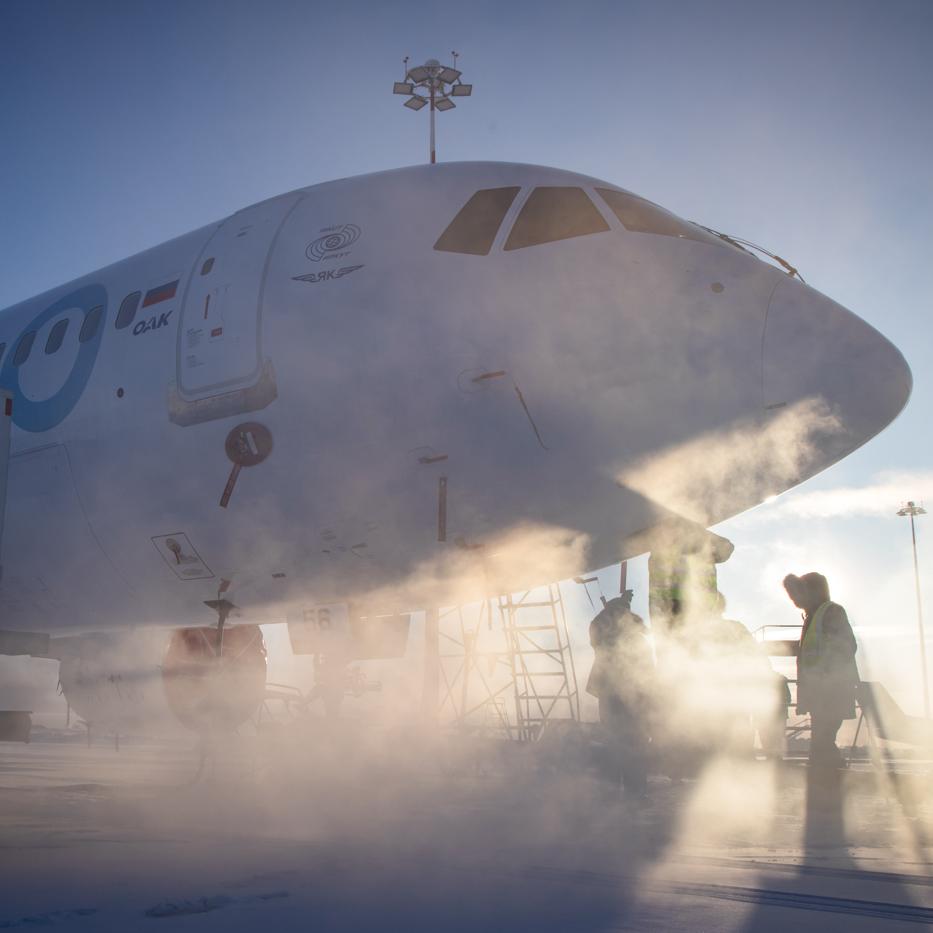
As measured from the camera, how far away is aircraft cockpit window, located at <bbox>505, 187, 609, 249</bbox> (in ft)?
24.7

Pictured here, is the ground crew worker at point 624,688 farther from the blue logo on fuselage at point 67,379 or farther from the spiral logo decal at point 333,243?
the blue logo on fuselage at point 67,379

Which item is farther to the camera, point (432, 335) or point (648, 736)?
point (648, 736)

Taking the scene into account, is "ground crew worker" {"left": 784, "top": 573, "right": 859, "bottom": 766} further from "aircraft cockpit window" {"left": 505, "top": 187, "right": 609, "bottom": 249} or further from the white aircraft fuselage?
"aircraft cockpit window" {"left": 505, "top": 187, "right": 609, "bottom": 249}

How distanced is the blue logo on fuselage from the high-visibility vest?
724cm

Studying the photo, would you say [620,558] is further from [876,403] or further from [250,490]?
[250,490]

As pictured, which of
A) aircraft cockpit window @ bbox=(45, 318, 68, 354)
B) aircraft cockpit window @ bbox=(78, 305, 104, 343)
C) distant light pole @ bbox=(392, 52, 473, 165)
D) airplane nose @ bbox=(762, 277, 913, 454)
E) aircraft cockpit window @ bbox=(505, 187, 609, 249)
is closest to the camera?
airplane nose @ bbox=(762, 277, 913, 454)

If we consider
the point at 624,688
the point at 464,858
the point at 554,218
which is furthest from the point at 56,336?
the point at 464,858

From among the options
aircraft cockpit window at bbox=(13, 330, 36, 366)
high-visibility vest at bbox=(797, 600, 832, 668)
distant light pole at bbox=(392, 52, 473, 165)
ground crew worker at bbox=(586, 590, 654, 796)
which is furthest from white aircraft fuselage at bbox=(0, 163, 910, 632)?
distant light pole at bbox=(392, 52, 473, 165)

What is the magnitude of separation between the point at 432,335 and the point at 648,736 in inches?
171

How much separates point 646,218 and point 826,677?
4.29 m

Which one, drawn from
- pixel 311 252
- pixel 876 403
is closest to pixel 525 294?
pixel 311 252

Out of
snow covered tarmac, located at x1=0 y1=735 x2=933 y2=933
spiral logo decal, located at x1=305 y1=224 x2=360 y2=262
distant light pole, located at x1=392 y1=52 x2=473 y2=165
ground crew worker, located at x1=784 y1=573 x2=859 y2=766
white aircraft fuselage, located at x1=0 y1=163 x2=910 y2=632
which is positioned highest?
distant light pole, located at x1=392 y1=52 x2=473 y2=165

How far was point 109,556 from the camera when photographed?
9102 mm

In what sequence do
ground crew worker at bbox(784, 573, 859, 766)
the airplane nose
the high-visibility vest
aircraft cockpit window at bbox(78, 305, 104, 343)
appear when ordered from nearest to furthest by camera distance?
the airplane nose < ground crew worker at bbox(784, 573, 859, 766) < the high-visibility vest < aircraft cockpit window at bbox(78, 305, 104, 343)
